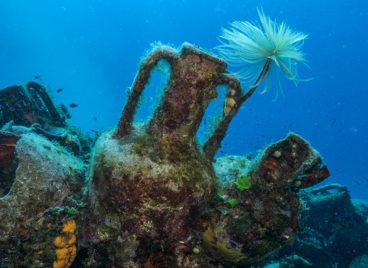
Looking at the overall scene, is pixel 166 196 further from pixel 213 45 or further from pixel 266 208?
pixel 213 45

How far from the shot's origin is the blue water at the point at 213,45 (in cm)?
12006

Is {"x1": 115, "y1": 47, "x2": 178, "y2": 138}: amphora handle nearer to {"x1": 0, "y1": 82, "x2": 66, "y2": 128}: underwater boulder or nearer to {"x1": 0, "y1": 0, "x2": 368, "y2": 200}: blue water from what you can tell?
{"x1": 0, "y1": 82, "x2": 66, "y2": 128}: underwater boulder

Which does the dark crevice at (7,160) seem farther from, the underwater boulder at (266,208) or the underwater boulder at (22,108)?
the underwater boulder at (266,208)

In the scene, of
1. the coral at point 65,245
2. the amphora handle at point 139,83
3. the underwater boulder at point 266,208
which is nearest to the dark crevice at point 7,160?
the coral at point 65,245

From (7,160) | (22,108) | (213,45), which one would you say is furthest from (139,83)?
(213,45)

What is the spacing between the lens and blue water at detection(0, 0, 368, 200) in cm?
12006

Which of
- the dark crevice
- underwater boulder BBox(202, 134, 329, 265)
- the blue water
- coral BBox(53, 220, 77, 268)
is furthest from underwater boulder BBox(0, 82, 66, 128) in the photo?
the blue water

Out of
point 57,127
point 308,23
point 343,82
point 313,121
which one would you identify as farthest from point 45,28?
point 57,127

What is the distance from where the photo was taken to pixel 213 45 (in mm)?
127688

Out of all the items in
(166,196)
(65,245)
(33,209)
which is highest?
(166,196)

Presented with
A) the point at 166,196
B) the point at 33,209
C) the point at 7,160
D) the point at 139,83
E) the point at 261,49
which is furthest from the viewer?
the point at 7,160

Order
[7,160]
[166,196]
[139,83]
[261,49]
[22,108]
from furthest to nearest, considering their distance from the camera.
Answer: [22,108], [7,160], [261,49], [139,83], [166,196]

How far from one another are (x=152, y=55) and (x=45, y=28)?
410ft

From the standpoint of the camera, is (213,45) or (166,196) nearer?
(166,196)
